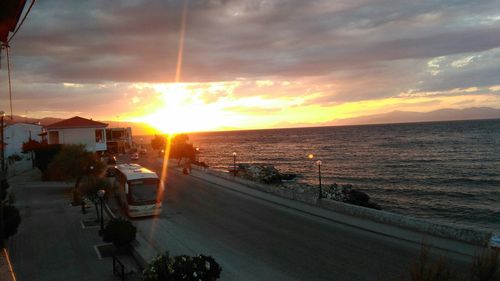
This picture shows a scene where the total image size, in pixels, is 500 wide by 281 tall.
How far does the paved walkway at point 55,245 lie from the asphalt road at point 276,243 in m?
3.00

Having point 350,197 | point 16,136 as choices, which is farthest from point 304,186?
point 16,136

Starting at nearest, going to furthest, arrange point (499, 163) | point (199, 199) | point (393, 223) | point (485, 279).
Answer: point (485, 279) → point (393, 223) → point (199, 199) → point (499, 163)

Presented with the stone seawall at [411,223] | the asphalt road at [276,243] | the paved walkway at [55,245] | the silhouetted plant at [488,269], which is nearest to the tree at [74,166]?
the paved walkway at [55,245]

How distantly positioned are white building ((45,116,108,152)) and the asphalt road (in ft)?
122

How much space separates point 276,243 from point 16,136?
265 ft

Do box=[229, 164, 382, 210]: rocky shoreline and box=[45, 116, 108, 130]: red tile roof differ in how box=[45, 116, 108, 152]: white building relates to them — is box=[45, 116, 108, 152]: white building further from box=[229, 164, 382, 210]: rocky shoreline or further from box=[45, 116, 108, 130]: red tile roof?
box=[229, 164, 382, 210]: rocky shoreline

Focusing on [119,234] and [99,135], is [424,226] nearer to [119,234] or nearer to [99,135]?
[119,234]

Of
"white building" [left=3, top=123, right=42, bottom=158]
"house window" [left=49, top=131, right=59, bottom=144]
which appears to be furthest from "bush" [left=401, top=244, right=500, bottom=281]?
"white building" [left=3, top=123, right=42, bottom=158]

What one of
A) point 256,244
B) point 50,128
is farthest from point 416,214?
point 50,128

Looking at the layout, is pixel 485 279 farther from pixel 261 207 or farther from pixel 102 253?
pixel 261 207

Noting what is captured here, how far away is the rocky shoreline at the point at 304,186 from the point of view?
37594 mm

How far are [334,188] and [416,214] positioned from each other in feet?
27.5

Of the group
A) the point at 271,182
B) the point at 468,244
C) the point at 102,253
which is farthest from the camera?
the point at 271,182

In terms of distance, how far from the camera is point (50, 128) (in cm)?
5769
